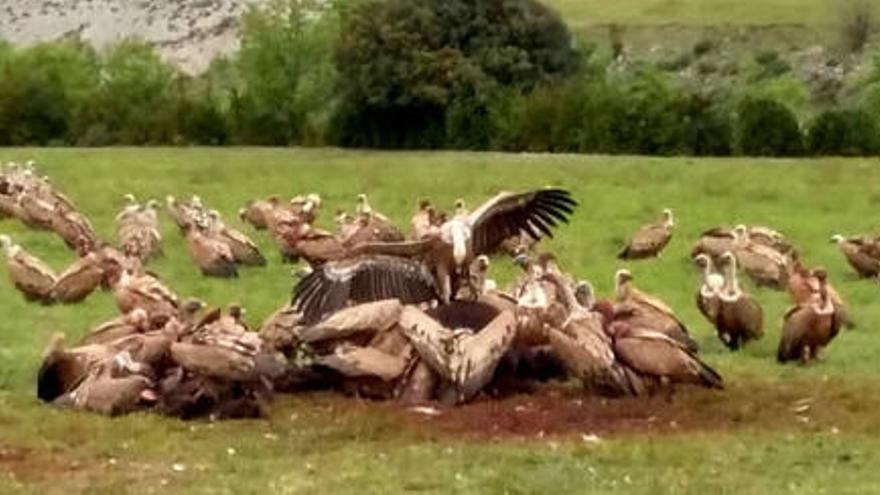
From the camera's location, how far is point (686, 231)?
91.8ft

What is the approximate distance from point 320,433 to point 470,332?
1727 mm

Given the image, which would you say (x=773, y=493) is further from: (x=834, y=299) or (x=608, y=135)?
(x=608, y=135)

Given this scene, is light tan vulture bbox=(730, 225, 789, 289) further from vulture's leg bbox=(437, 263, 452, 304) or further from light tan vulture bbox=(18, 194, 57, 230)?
light tan vulture bbox=(18, 194, 57, 230)

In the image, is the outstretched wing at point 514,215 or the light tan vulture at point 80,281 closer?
the outstretched wing at point 514,215

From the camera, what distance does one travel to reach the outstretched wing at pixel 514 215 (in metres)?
16.1

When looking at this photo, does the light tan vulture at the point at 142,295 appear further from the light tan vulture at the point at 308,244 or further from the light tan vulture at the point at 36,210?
the light tan vulture at the point at 36,210

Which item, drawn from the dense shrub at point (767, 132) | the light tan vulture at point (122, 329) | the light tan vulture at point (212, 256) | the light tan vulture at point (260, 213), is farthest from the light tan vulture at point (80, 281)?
the dense shrub at point (767, 132)

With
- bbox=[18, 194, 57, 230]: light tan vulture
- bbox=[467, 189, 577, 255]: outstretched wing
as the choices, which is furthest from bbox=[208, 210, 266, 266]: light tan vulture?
bbox=[467, 189, 577, 255]: outstretched wing

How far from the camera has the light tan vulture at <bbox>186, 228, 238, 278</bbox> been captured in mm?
23328

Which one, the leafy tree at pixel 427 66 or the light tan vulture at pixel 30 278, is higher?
the light tan vulture at pixel 30 278

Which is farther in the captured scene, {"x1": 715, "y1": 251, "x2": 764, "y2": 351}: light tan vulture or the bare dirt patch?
{"x1": 715, "y1": 251, "x2": 764, "y2": 351}: light tan vulture

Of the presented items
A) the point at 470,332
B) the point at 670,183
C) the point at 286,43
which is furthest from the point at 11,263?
the point at 286,43

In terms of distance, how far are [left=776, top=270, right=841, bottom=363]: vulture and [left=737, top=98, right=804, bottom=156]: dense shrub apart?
86.6 feet

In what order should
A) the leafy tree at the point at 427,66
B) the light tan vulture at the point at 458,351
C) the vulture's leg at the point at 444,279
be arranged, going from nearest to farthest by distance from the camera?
the light tan vulture at the point at 458,351 → the vulture's leg at the point at 444,279 → the leafy tree at the point at 427,66
